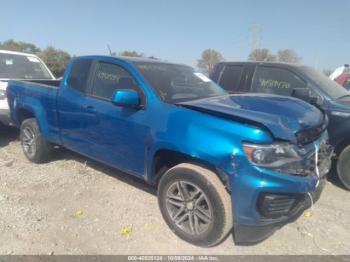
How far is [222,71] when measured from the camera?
6359 millimetres

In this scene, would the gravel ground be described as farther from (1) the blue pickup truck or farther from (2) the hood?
(2) the hood

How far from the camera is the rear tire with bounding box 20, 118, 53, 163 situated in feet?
17.2

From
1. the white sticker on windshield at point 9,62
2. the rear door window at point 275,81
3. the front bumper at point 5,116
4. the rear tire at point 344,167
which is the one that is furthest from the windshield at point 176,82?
the white sticker on windshield at point 9,62

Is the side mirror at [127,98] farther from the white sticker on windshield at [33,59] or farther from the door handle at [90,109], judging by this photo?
the white sticker on windshield at [33,59]

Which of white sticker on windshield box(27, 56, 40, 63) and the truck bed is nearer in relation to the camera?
the truck bed

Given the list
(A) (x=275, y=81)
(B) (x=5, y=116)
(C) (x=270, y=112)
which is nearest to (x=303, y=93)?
(A) (x=275, y=81)

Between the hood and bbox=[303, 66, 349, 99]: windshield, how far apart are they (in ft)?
4.94

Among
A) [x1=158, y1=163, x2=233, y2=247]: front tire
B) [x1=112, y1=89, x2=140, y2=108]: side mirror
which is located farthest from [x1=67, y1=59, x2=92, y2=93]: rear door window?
[x1=158, y1=163, x2=233, y2=247]: front tire

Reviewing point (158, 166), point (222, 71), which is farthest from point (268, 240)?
point (222, 71)

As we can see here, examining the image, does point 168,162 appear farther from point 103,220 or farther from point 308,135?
point 308,135

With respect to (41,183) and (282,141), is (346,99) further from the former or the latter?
(41,183)

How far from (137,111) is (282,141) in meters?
1.60

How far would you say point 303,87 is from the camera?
521 centimetres

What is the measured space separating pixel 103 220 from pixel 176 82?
6.11 ft
